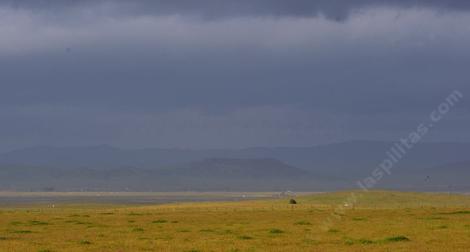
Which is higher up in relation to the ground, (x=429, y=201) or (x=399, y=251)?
(x=429, y=201)

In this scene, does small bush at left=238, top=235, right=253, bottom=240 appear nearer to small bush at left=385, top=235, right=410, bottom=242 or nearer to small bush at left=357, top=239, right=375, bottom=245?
small bush at left=357, top=239, right=375, bottom=245

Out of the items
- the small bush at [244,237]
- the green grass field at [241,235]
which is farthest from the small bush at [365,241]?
the small bush at [244,237]

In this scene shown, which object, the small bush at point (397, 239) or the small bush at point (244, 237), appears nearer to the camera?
the small bush at point (397, 239)

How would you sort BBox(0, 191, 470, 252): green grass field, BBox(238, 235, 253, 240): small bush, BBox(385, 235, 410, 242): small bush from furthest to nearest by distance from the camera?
BBox(238, 235, 253, 240): small bush < BBox(385, 235, 410, 242): small bush < BBox(0, 191, 470, 252): green grass field

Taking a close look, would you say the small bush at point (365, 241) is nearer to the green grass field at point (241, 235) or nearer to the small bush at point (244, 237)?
the green grass field at point (241, 235)

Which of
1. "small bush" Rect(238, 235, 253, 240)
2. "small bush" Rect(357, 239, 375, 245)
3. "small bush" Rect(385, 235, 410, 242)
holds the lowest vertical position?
"small bush" Rect(357, 239, 375, 245)

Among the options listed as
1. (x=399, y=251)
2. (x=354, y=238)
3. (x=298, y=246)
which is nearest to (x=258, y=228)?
(x=354, y=238)

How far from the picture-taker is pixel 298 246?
35219 mm

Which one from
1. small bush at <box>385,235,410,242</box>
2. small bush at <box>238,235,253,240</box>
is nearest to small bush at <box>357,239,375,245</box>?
small bush at <box>385,235,410,242</box>

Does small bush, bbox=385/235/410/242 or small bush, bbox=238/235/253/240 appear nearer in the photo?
small bush, bbox=385/235/410/242

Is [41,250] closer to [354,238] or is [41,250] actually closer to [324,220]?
[354,238]

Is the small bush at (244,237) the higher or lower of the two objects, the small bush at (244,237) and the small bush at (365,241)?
the higher

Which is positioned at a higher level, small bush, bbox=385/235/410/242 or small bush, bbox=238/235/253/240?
small bush, bbox=238/235/253/240

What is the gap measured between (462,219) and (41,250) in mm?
27990
